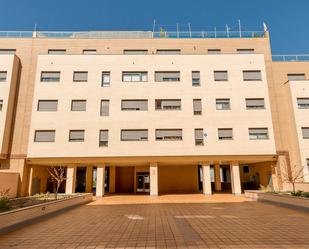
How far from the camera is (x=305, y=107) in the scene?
2273 centimetres

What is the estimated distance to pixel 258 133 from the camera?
70.0ft

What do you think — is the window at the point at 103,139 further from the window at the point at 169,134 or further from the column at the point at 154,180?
the column at the point at 154,180

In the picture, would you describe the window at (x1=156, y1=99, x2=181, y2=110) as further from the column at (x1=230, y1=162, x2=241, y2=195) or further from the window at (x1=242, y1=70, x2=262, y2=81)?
the column at (x1=230, y1=162, x2=241, y2=195)

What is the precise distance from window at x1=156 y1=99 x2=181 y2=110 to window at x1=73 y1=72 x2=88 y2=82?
7458 millimetres

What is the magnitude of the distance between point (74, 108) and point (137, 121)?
612 centimetres

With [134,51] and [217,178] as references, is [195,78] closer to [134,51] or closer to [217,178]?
[134,51]

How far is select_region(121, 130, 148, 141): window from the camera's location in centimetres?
2102

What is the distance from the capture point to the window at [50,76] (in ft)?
73.4

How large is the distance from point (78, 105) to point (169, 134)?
9022 mm

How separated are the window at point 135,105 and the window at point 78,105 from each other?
361 centimetres

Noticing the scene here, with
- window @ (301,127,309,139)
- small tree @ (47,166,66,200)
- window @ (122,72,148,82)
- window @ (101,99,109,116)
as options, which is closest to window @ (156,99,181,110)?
window @ (122,72,148,82)

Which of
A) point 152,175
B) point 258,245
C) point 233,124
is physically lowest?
point 258,245

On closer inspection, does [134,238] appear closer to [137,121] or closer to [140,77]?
[137,121]

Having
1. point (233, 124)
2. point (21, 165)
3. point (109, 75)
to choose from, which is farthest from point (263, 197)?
point (21, 165)
